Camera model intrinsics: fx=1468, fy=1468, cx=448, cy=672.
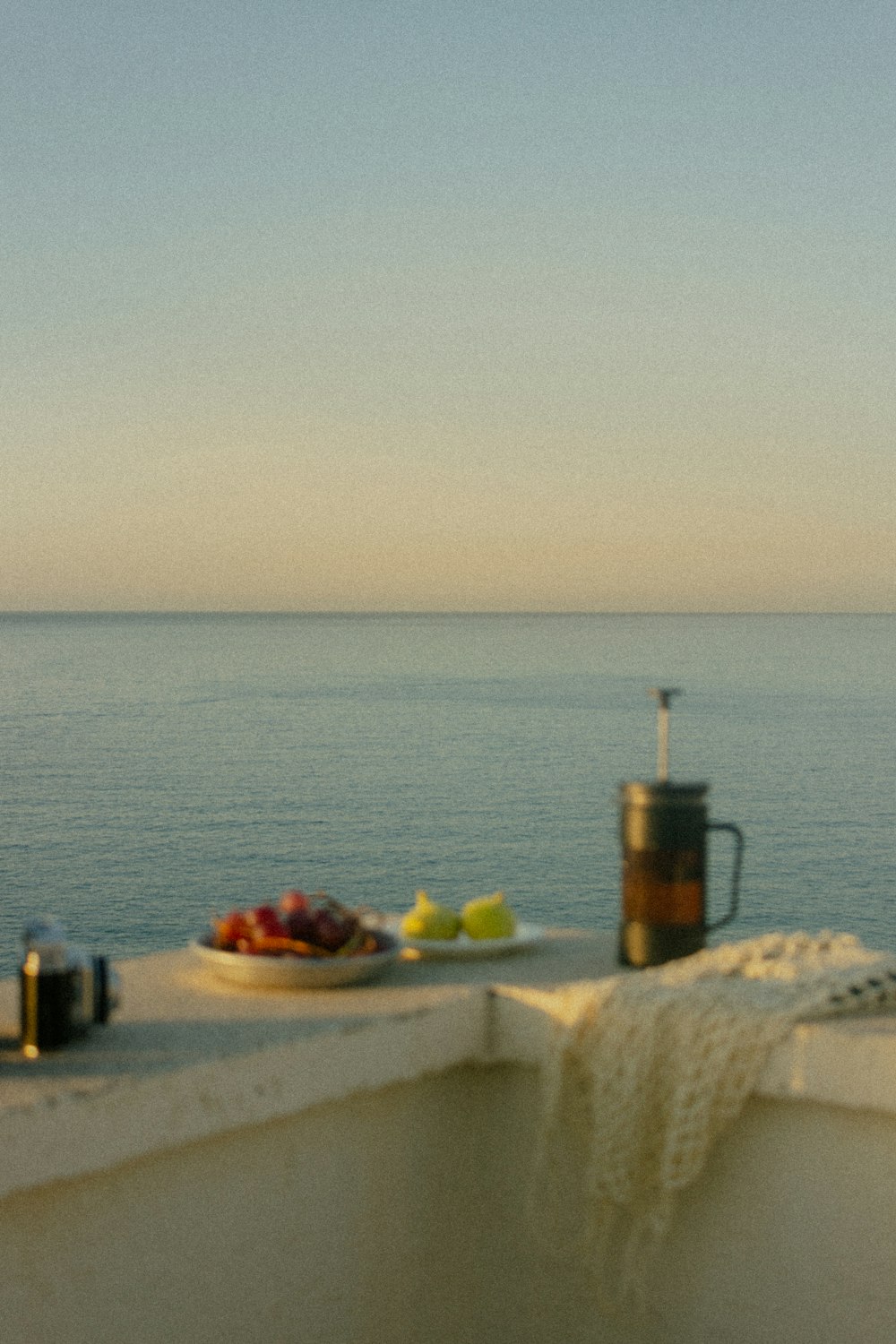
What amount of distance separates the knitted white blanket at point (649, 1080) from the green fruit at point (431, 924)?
1.38 feet

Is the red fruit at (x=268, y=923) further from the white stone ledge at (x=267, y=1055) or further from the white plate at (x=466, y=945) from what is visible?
the white plate at (x=466, y=945)

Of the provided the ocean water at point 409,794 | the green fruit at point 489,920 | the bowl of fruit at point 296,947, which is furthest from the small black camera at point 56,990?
the ocean water at point 409,794

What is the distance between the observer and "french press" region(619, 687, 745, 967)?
2.26 m

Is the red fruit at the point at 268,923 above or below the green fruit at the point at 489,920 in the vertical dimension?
above

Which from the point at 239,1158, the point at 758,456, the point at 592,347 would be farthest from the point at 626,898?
the point at 758,456

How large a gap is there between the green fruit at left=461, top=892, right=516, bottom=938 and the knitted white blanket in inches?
14.1

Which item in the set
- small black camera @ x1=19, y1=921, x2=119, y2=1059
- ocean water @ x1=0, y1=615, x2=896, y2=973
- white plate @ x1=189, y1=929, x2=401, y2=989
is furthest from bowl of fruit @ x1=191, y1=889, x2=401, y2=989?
ocean water @ x1=0, y1=615, x2=896, y2=973

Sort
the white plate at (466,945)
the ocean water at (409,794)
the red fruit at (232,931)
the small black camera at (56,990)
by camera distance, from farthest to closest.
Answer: the ocean water at (409,794) < the white plate at (466,945) < the red fruit at (232,931) < the small black camera at (56,990)

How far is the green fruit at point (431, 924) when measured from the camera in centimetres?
244

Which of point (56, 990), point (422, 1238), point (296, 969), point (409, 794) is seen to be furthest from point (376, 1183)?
point (409, 794)

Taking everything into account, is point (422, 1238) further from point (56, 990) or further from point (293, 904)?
point (56, 990)

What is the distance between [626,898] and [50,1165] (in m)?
1.02

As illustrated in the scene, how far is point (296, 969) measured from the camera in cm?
211

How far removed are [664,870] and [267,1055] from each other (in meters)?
0.75
